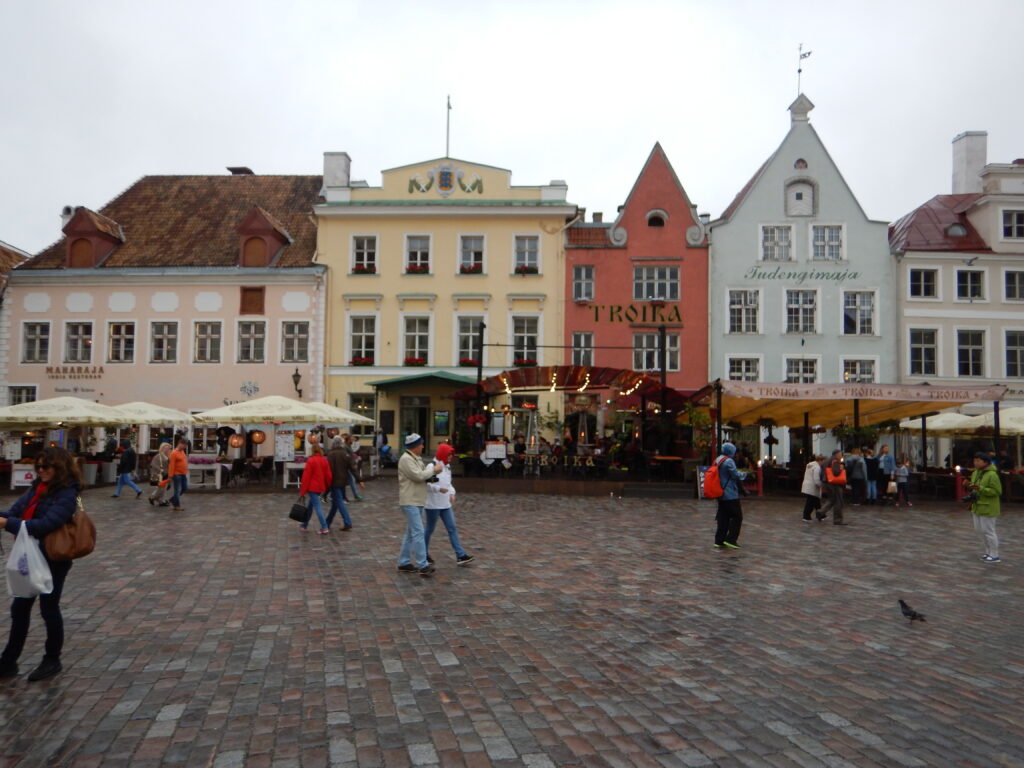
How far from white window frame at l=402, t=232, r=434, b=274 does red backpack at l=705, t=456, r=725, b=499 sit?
23.0 m

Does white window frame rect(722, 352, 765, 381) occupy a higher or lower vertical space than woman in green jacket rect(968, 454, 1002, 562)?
higher

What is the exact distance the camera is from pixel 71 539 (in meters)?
5.48

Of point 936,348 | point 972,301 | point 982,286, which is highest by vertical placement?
point 982,286

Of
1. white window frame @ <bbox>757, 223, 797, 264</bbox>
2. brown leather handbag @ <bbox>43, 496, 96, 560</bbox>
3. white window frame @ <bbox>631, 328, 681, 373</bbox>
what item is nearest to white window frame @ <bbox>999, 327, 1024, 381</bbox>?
white window frame @ <bbox>757, 223, 797, 264</bbox>

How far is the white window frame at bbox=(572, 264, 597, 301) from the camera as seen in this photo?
32500 mm

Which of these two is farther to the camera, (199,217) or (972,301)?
(199,217)

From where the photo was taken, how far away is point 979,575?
9836 mm

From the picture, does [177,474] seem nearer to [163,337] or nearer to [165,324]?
[163,337]

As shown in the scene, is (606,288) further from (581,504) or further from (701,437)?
(581,504)

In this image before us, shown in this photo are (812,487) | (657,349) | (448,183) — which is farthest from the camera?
(448,183)

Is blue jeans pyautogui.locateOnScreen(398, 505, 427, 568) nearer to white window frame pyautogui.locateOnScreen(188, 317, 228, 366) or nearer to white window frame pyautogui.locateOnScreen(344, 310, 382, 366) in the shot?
white window frame pyautogui.locateOnScreen(344, 310, 382, 366)

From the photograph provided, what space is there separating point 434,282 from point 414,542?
24.4 meters

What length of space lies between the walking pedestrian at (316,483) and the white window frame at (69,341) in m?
24.0

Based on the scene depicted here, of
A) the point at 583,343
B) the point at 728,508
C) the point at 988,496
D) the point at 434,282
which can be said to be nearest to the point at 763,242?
the point at 583,343
